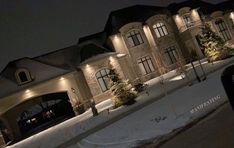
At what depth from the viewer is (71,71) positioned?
30078 millimetres

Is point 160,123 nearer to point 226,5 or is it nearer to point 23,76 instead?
point 23,76

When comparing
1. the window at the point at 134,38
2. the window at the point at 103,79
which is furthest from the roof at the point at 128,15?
the window at the point at 103,79

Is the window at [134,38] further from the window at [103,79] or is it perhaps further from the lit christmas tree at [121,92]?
the lit christmas tree at [121,92]

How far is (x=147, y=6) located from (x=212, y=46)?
14.3 meters

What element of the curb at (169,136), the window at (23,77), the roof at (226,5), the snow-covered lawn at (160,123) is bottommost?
the curb at (169,136)

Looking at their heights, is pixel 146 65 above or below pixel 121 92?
above

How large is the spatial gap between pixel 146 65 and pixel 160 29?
213 inches

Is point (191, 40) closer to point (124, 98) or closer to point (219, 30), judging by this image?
point (219, 30)

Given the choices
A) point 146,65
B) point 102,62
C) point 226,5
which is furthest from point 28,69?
point 226,5

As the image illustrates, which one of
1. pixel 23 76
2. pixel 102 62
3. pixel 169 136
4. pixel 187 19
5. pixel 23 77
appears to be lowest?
pixel 169 136

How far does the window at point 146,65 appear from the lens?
34.0 m

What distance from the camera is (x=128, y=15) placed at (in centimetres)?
3575

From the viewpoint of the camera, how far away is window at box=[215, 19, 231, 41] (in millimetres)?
41062

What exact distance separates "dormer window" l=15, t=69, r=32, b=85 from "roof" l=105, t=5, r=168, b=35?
10573 millimetres
